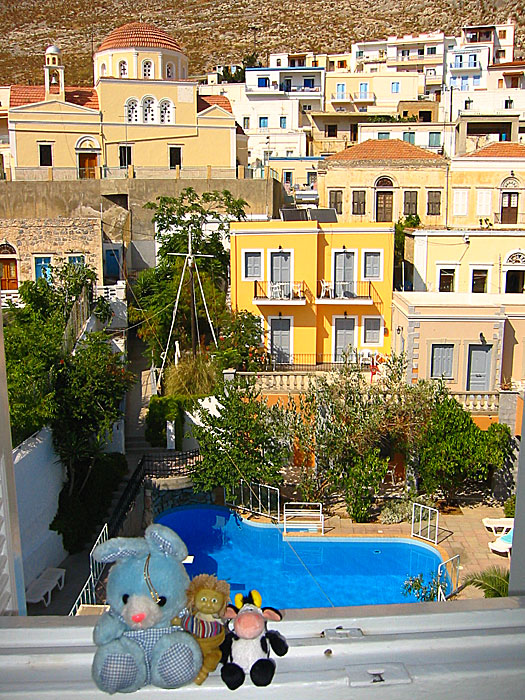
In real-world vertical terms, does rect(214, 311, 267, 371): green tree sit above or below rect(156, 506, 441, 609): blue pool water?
above

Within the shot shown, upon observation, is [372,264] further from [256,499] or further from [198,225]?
[256,499]

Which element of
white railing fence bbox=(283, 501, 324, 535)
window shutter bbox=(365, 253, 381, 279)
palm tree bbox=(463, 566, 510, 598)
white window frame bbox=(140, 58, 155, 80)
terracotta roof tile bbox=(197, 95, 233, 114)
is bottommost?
white railing fence bbox=(283, 501, 324, 535)

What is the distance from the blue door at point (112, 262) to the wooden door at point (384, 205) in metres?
9.35

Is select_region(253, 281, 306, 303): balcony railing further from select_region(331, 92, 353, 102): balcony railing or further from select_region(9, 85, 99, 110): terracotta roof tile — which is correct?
select_region(331, 92, 353, 102): balcony railing

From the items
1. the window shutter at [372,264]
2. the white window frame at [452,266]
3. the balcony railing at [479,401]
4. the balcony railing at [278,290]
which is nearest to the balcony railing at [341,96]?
the white window frame at [452,266]

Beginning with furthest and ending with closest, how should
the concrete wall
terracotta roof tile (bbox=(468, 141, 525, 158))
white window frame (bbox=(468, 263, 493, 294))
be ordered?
terracotta roof tile (bbox=(468, 141, 525, 158)) < white window frame (bbox=(468, 263, 493, 294)) < the concrete wall

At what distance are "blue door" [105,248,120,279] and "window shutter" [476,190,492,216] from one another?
485 inches

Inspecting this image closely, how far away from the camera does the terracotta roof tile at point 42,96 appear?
28.1 m

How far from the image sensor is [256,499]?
1298cm

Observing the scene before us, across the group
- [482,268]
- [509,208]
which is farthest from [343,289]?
[509,208]

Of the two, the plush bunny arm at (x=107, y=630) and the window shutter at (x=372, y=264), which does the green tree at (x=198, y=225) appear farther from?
the plush bunny arm at (x=107, y=630)

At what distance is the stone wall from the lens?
1939cm

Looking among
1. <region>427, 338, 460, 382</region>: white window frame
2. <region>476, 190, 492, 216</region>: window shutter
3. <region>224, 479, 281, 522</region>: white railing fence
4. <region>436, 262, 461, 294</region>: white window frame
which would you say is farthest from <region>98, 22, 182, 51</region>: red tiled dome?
<region>224, 479, 281, 522</region>: white railing fence

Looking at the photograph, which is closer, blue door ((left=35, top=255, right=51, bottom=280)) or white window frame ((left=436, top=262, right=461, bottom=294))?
blue door ((left=35, top=255, right=51, bottom=280))
